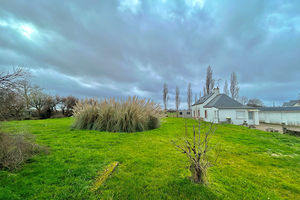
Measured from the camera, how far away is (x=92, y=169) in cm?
184

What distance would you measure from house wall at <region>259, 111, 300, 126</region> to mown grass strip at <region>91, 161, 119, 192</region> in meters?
22.3

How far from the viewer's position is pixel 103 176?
5.49 feet

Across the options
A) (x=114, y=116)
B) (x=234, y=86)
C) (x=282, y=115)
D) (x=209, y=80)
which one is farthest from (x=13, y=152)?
(x=234, y=86)

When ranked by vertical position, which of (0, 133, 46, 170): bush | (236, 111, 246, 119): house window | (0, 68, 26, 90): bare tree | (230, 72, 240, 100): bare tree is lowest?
(0, 133, 46, 170): bush

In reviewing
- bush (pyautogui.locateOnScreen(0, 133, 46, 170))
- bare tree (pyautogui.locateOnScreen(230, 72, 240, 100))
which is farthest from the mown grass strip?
bare tree (pyautogui.locateOnScreen(230, 72, 240, 100))

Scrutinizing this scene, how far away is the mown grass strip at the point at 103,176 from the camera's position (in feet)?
4.84

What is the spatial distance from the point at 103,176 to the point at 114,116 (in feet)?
13.7

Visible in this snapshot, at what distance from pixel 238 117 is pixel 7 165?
56.4ft

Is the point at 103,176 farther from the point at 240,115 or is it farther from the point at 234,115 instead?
the point at 240,115

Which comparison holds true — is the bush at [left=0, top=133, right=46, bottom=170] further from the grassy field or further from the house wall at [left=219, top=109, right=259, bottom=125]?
the house wall at [left=219, top=109, right=259, bottom=125]

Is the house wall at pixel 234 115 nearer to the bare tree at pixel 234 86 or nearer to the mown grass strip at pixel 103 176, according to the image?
the bare tree at pixel 234 86

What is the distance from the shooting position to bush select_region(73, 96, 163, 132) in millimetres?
5574

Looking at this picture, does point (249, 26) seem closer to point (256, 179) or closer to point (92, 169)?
point (256, 179)

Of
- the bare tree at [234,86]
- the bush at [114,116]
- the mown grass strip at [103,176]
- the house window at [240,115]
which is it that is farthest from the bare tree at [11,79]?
the bare tree at [234,86]
